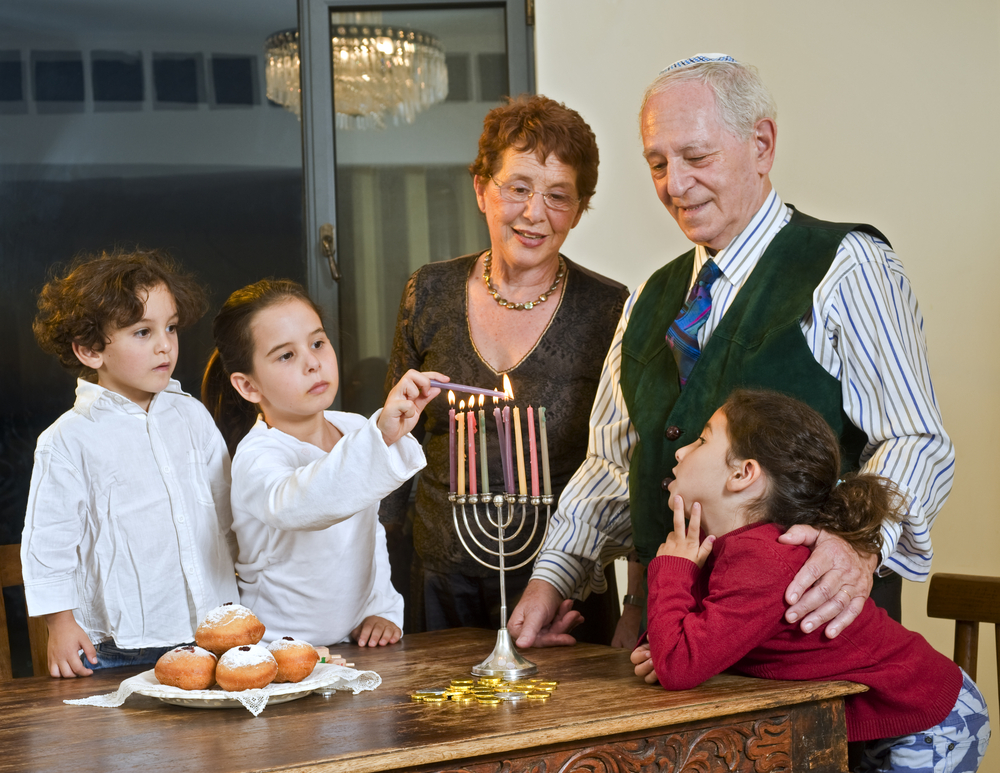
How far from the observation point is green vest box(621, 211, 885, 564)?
5.48 feet

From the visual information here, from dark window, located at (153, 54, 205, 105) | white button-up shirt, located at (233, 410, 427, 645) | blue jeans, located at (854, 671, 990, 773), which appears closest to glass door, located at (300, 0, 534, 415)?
dark window, located at (153, 54, 205, 105)

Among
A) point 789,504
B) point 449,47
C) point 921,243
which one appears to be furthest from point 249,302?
point 921,243

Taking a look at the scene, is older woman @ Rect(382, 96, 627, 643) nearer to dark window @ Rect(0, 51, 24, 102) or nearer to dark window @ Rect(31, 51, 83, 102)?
dark window @ Rect(31, 51, 83, 102)

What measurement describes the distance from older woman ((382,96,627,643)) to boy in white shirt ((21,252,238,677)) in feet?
1.76

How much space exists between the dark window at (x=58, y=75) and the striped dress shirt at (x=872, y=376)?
2352 mm

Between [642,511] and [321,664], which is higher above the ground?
[642,511]

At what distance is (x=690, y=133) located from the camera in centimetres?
178

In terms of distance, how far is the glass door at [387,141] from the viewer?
11.1 ft

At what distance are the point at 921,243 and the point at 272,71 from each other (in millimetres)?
2229

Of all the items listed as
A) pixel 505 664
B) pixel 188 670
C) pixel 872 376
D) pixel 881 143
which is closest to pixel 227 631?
pixel 188 670

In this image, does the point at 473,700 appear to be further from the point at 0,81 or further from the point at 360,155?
the point at 0,81

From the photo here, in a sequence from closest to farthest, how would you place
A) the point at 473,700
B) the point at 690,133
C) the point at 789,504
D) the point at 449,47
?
1. the point at 473,700
2. the point at 789,504
3. the point at 690,133
4. the point at 449,47

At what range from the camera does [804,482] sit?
147 cm

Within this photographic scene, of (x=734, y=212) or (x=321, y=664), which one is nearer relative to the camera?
(x=321, y=664)
